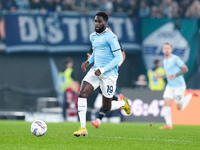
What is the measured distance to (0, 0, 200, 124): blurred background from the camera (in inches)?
813

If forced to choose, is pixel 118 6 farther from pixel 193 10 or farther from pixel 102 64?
pixel 102 64

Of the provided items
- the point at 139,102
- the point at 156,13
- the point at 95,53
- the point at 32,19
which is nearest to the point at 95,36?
the point at 95,53

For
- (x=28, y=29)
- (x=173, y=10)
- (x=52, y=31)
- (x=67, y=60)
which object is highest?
(x=173, y=10)

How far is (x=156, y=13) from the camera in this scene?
73.3 ft

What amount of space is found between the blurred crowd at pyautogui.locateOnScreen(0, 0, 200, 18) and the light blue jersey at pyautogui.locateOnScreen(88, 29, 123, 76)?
11.5 meters

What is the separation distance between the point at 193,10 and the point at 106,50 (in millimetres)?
13634

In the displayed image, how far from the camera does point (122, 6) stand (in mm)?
22156

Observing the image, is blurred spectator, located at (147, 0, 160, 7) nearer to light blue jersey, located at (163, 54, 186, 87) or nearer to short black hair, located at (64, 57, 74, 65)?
short black hair, located at (64, 57, 74, 65)

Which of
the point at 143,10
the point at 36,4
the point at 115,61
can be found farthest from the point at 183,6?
the point at 115,61

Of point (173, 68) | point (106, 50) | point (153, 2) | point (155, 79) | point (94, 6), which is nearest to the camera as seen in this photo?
point (106, 50)

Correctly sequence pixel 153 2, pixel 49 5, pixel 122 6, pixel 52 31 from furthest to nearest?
pixel 153 2 < pixel 122 6 < pixel 49 5 < pixel 52 31

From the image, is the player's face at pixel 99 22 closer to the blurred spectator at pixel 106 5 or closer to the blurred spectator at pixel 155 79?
the blurred spectator at pixel 155 79

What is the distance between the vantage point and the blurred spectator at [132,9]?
21875 millimetres

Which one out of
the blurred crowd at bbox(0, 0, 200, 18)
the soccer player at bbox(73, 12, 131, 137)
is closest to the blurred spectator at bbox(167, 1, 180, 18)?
the blurred crowd at bbox(0, 0, 200, 18)
